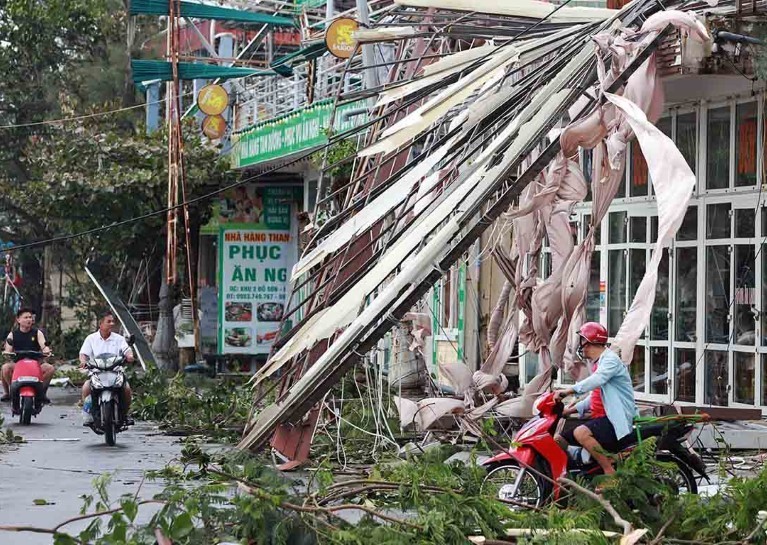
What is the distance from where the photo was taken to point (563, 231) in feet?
43.7

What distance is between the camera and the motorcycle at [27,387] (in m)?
18.4

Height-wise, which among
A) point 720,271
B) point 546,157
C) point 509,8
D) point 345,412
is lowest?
point 345,412

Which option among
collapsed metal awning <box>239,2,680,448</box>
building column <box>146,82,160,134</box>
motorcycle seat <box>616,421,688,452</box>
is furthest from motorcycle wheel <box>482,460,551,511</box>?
building column <box>146,82,160,134</box>

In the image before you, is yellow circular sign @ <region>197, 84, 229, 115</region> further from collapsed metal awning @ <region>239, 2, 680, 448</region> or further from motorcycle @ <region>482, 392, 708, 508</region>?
motorcycle @ <region>482, 392, 708, 508</region>

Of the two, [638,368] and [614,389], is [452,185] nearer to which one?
[614,389]

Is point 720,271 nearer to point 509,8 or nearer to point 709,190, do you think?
point 709,190

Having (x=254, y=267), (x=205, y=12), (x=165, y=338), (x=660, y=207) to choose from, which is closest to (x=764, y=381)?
(x=660, y=207)

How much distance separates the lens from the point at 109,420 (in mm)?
16312

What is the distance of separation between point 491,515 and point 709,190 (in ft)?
31.4

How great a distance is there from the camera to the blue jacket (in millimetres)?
10188

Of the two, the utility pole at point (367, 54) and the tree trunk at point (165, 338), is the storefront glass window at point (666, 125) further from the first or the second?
the tree trunk at point (165, 338)

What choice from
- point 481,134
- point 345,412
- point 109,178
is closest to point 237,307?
point 109,178

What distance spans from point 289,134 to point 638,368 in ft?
32.5

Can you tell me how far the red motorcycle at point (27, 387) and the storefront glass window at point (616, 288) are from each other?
7.58 meters
